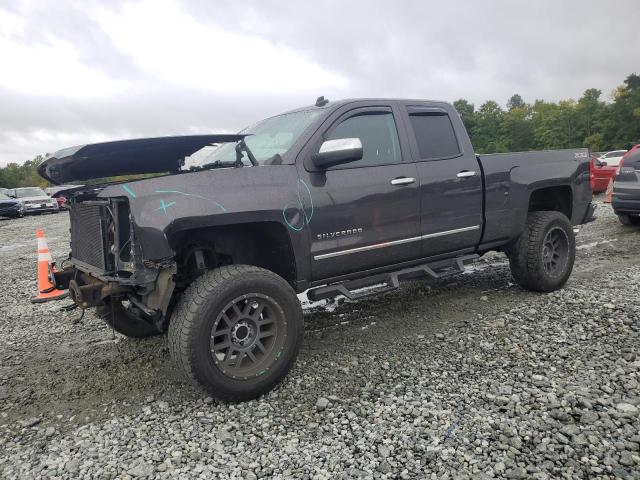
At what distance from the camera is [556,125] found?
70500mm

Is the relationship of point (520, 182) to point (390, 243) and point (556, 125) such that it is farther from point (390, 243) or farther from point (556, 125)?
point (556, 125)

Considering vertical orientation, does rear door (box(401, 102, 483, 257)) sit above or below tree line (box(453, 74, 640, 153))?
below

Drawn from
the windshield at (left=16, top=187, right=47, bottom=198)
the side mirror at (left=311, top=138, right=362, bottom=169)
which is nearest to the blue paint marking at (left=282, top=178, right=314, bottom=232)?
the side mirror at (left=311, top=138, right=362, bottom=169)

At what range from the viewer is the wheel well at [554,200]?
5.33 meters

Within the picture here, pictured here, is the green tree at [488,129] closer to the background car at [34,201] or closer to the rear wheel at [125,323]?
the background car at [34,201]

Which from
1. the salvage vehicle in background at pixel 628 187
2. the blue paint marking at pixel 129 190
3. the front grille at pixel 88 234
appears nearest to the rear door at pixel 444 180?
the blue paint marking at pixel 129 190

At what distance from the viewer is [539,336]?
389 centimetres

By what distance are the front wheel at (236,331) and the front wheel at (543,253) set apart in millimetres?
2813

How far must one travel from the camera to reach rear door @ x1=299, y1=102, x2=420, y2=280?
3518mm

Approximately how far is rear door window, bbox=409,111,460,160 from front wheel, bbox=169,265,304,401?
76.6 inches

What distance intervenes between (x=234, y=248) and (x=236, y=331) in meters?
0.73

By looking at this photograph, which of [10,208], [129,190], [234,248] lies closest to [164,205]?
[129,190]

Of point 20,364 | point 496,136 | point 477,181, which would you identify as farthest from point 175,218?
point 496,136

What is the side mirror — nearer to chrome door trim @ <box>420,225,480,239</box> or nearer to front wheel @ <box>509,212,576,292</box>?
chrome door trim @ <box>420,225,480,239</box>
